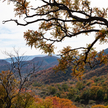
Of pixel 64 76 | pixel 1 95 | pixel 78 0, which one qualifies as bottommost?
pixel 64 76

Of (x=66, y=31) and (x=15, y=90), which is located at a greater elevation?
(x=66, y=31)

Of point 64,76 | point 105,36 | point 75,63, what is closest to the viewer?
point 105,36

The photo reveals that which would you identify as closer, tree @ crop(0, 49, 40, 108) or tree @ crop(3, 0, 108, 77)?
tree @ crop(3, 0, 108, 77)

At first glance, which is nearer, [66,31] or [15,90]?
[66,31]

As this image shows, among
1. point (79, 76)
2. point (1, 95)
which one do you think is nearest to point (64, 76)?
point (1, 95)

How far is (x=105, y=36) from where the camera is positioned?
2879mm

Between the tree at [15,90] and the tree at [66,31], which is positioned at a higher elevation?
the tree at [66,31]

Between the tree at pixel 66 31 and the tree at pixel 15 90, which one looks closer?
the tree at pixel 66 31

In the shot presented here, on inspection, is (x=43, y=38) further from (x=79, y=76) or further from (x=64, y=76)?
(x=64, y=76)

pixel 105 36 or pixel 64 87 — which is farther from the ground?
pixel 105 36

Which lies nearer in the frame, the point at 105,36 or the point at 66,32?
the point at 105,36

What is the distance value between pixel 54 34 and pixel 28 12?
4.11 feet

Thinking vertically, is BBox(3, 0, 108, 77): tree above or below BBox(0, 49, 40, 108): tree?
above

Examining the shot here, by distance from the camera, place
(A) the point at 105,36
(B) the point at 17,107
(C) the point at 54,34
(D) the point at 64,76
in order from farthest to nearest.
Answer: (D) the point at 64,76 → (B) the point at 17,107 → (C) the point at 54,34 → (A) the point at 105,36
